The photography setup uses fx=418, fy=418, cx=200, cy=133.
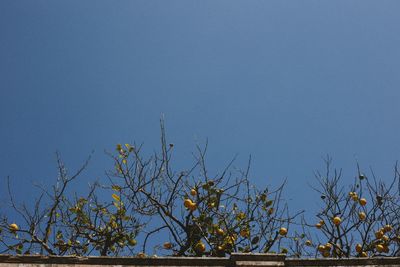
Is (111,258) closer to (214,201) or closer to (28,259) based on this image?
(28,259)

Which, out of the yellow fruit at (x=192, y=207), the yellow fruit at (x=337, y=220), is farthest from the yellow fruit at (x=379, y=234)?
the yellow fruit at (x=192, y=207)

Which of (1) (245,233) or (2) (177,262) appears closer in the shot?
(2) (177,262)

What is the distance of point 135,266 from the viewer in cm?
602

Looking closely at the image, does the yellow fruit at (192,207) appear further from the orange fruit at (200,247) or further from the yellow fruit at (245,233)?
the yellow fruit at (245,233)

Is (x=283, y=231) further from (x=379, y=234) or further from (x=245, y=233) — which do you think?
(x=379, y=234)

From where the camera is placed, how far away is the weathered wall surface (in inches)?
232

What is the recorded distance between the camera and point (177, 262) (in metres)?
6.12

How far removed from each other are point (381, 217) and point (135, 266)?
626 centimetres

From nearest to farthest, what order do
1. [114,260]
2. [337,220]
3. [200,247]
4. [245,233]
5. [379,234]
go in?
[114,260]
[200,247]
[379,234]
[337,220]
[245,233]

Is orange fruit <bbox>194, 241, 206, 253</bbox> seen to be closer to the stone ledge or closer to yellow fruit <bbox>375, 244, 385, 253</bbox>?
the stone ledge

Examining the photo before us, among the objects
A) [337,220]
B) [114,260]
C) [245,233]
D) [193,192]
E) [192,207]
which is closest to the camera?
[114,260]

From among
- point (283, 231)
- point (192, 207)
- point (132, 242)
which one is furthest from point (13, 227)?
point (283, 231)

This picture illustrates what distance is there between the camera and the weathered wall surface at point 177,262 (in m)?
5.88

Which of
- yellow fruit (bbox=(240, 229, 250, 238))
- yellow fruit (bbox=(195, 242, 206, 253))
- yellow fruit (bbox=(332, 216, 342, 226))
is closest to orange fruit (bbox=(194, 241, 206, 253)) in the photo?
yellow fruit (bbox=(195, 242, 206, 253))
